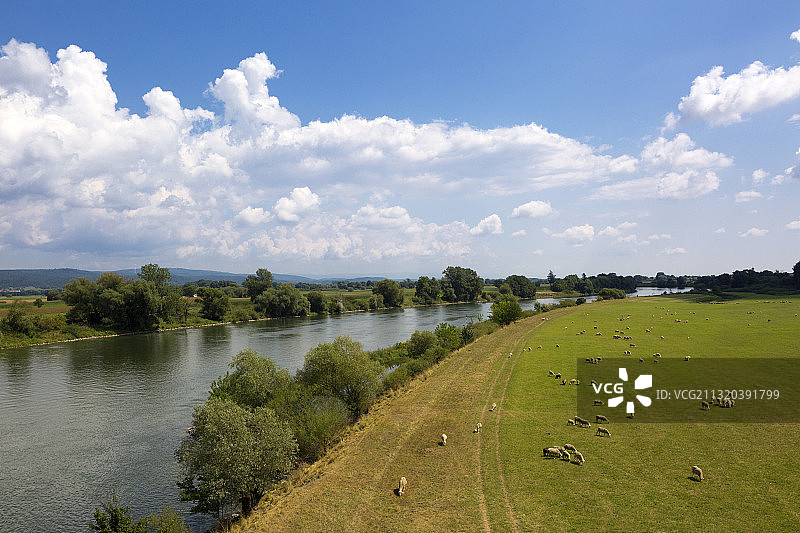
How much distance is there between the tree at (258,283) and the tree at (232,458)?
439 ft

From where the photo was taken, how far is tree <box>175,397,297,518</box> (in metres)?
20.5

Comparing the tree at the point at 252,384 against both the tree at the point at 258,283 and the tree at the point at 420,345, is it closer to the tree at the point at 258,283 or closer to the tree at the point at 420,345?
the tree at the point at 420,345

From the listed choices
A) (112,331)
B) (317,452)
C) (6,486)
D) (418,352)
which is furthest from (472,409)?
(112,331)

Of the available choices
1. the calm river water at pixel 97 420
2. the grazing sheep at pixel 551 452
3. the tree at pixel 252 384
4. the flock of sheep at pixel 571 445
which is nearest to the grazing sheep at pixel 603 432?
the flock of sheep at pixel 571 445

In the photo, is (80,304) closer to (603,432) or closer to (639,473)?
(603,432)

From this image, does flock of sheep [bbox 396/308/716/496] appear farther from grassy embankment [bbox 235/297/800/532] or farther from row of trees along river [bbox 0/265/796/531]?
row of trees along river [bbox 0/265/796/531]

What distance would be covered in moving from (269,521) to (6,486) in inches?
858

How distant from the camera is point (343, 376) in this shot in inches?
1420

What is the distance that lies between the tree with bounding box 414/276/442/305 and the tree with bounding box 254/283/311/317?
189 ft

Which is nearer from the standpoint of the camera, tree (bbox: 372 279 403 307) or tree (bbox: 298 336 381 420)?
tree (bbox: 298 336 381 420)

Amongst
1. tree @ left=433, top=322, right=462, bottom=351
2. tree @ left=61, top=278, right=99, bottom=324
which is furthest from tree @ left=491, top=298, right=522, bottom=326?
tree @ left=61, top=278, right=99, bottom=324

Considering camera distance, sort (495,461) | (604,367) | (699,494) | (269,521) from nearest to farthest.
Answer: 1. (699,494)
2. (269,521)
3. (495,461)
4. (604,367)

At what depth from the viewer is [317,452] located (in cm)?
2838

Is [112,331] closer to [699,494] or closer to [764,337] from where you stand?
[699,494]
